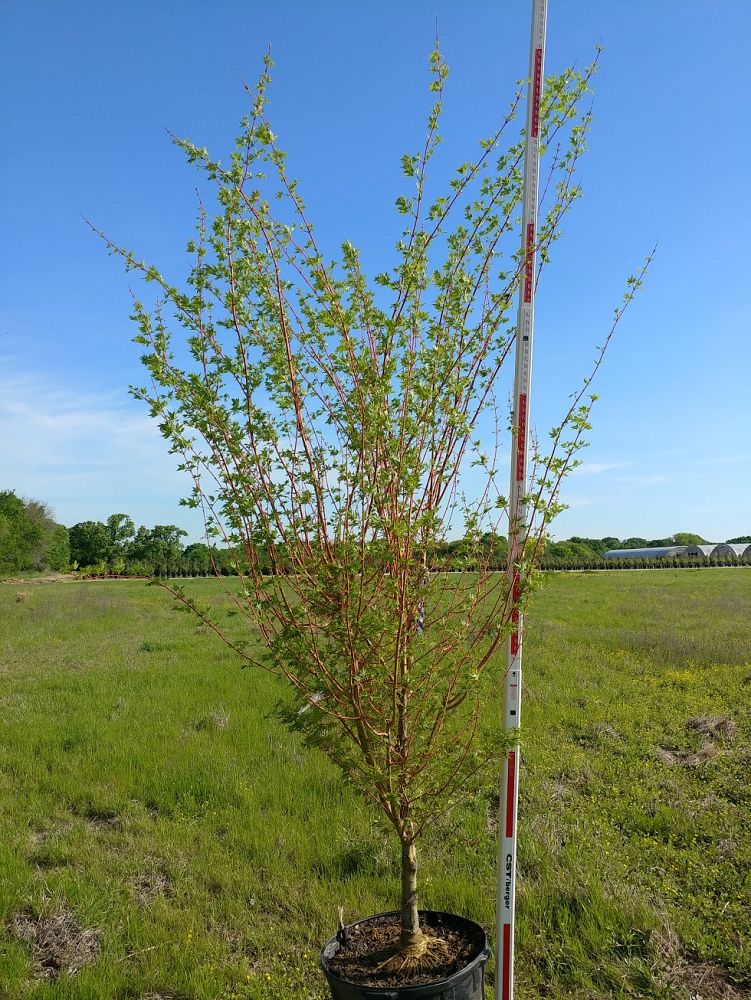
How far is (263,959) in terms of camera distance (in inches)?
168

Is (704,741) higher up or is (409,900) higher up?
(409,900)

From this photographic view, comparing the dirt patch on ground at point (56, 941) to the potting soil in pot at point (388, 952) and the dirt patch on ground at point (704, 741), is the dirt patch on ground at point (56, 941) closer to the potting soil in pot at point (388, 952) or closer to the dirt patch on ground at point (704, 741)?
the potting soil in pot at point (388, 952)

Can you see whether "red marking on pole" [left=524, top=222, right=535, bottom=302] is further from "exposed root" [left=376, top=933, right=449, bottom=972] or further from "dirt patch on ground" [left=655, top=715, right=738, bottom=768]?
"dirt patch on ground" [left=655, top=715, right=738, bottom=768]

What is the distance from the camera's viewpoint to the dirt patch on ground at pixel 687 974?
12.5ft

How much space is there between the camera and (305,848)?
548cm

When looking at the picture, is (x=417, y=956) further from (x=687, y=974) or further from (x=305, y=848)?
(x=305, y=848)

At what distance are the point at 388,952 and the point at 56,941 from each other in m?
2.21

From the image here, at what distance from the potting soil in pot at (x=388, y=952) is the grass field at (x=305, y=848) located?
49 centimetres

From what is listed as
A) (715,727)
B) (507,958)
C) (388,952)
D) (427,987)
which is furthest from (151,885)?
(715,727)

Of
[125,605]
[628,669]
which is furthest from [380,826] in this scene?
[125,605]

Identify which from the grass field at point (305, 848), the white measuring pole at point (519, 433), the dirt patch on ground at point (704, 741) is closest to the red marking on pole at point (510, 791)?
the white measuring pole at point (519, 433)

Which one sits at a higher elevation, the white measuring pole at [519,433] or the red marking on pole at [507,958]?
the white measuring pole at [519,433]

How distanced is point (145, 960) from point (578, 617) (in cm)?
1563

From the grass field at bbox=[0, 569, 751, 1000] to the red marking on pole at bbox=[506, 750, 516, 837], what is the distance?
19cm
